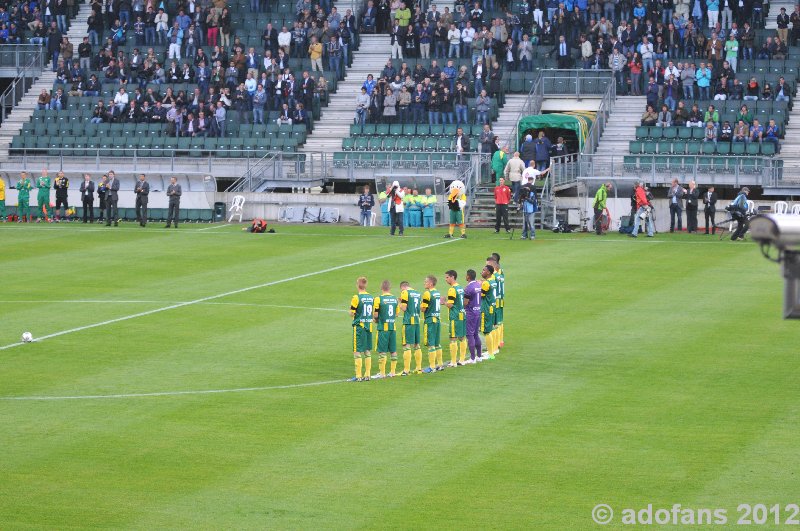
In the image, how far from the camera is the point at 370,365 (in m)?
22.2

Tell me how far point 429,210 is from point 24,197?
542 inches

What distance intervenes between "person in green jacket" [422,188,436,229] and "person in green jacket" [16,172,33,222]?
13368mm

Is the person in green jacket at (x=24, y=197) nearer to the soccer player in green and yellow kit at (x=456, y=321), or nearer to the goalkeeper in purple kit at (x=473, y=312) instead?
the goalkeeper in purple kit at (x=473, y=312)

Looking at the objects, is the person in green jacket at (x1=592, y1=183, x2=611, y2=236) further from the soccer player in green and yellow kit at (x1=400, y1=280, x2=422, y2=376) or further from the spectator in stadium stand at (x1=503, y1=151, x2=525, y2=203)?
the soccer player in green and yellow kit at (x1=400, y1=280, x2=422, y2=376)

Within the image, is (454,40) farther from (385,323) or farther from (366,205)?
(385,323)

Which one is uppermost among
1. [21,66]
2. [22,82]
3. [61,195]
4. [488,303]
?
[21,66]

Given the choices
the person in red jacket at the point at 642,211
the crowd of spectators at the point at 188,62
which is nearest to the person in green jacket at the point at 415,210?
the person in red jacket at the point at 642,211

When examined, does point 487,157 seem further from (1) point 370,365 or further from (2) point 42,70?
(1) point 370,365

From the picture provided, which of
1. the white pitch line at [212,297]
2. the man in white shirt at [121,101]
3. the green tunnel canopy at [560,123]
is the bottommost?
the white pitch line at [212,297]

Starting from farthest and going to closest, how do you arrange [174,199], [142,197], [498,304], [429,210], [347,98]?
[347,98]
[429,210]
[142,197]
[174,199]
[498,304]

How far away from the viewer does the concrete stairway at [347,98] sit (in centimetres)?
5441

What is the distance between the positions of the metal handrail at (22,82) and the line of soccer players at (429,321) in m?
41.2

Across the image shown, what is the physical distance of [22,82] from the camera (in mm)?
61344

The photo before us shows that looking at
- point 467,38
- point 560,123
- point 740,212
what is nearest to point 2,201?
point 467,38
